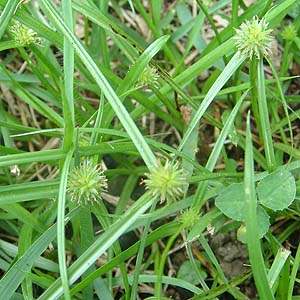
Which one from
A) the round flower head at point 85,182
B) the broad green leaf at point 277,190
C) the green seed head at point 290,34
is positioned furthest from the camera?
the green seed head at point 290,34

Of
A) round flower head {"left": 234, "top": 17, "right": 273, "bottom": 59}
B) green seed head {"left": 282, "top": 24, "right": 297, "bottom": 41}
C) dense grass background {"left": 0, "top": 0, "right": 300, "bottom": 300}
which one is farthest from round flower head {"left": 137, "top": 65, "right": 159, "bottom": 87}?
green seed head {"left": 282, "top": 24, "right": 297, "bottom": 41}

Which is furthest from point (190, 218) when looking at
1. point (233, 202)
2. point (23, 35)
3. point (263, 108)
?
point (23, 35)

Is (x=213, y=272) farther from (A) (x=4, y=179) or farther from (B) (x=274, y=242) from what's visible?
(A) (x=4, y=179)

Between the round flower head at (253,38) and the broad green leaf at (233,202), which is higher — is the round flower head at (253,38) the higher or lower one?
the higher one

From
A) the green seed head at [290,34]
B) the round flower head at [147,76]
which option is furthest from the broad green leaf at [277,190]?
the green seed head at [290,34]

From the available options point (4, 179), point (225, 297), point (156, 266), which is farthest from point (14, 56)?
point (225, 297)

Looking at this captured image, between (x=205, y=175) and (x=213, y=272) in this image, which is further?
(x=213, y=272)

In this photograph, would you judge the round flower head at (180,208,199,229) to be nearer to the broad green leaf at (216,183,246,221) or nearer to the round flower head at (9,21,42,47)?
the broad green leaf at (216,183,246,221)

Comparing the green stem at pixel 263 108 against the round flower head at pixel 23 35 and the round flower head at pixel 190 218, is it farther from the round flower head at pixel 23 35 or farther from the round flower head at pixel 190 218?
the round flower head at pixel 23 35
